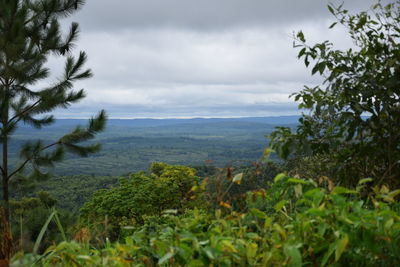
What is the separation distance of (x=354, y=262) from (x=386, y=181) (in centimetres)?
114

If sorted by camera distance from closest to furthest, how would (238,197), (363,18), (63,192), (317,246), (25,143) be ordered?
(317,246)
(238,197)
(363,18)
(25,143)
(63,192)

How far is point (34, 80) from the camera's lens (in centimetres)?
1067

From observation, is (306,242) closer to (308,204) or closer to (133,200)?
(308,204)

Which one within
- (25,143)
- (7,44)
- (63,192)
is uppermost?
(7,44)

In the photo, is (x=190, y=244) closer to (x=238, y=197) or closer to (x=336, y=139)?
(x=238, y=197)

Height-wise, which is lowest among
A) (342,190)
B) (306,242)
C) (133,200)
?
(133,200)

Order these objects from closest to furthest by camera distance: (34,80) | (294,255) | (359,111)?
(294,255)
(359,111)
(34,80)

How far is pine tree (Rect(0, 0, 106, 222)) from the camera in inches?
382

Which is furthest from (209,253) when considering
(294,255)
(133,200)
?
(133,200)

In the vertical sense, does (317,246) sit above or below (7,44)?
below

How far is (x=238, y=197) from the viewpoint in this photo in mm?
1406

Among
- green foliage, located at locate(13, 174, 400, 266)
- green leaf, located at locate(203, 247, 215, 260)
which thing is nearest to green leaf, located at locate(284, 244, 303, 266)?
green foliage, located at locate(13, 174, 400, 266)

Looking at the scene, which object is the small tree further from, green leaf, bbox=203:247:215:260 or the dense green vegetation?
green leaf, bbox=203:247:215:260

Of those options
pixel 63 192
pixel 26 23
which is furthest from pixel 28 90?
pixel 63 192
